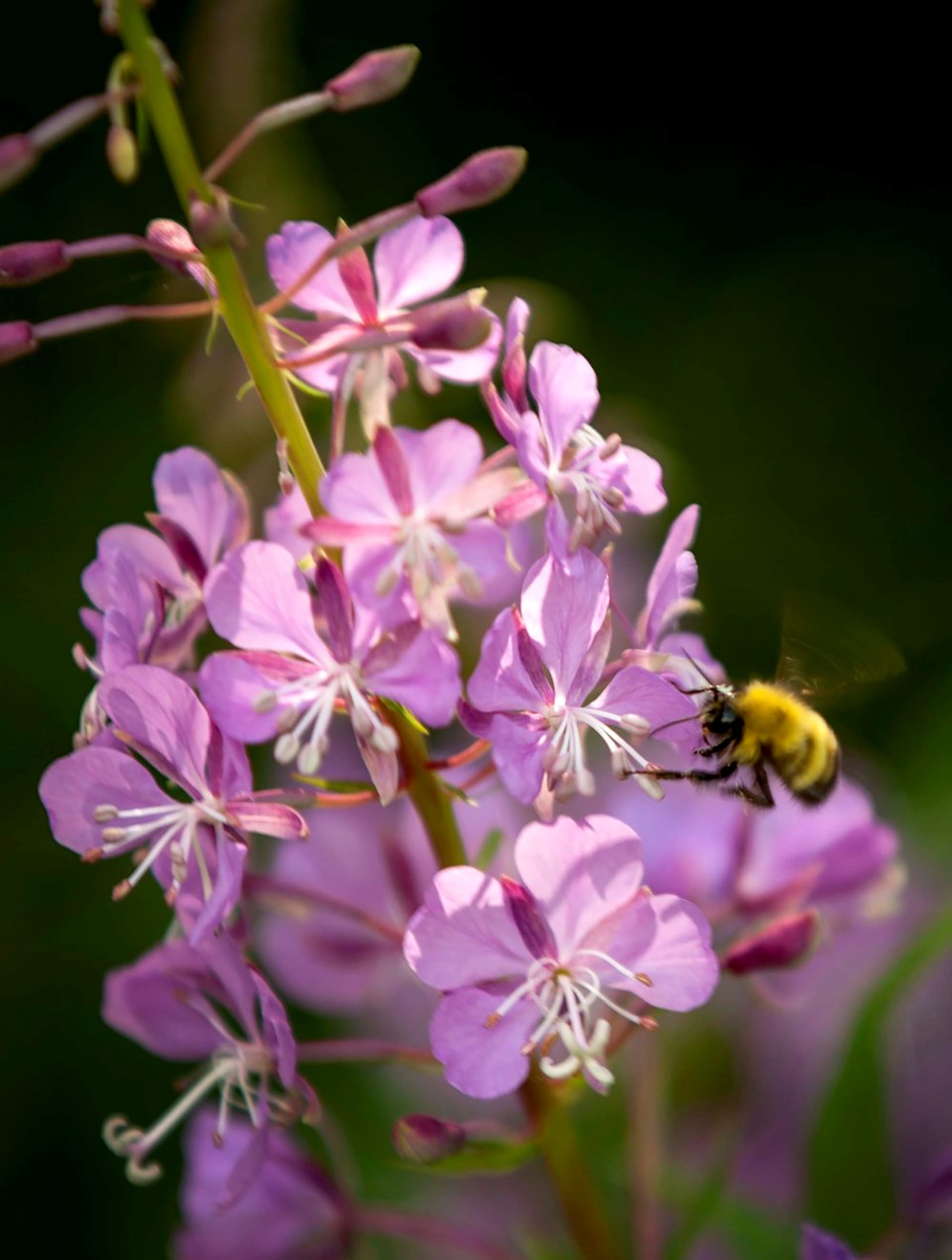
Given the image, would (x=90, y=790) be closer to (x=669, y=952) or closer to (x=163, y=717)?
(x=163, y=717)

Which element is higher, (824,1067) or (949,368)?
(949,368)

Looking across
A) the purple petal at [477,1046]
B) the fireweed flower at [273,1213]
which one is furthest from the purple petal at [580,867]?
the fireweed flower at [273,1213]

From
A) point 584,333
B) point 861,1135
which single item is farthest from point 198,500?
point 584,333

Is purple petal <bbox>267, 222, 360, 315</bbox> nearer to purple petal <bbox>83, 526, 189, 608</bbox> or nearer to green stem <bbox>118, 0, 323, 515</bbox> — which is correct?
green stem <bbox>118, 0, 323, 515</bbox>

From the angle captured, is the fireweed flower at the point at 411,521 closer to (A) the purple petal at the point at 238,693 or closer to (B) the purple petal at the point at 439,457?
(B) the purple petal at the point at 439,457

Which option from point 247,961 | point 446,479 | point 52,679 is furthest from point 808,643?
point 52,679

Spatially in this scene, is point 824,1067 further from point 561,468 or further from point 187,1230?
point 561,468
